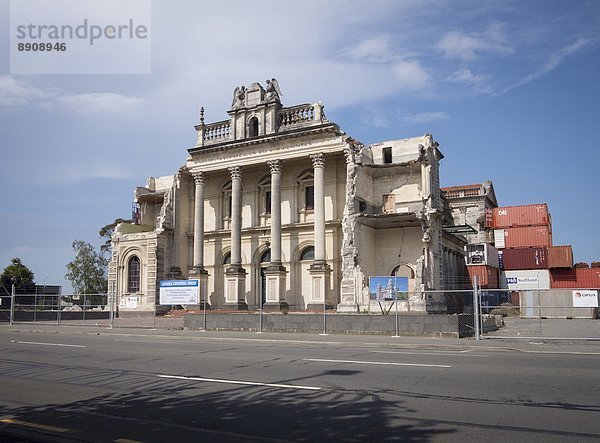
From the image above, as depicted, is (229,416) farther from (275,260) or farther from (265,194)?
(265,194)

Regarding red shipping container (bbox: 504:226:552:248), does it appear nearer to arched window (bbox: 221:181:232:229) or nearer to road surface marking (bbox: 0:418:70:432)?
arched window (bbox: 221:181:232:229)

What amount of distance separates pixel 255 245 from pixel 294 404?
1464 inches

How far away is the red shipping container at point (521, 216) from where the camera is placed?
2504 inches

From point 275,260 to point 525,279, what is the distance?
29.6 metres

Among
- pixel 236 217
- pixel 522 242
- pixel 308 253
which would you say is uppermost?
pixel 236 217

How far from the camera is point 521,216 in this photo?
64.7m

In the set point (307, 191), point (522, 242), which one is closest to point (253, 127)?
point (307, 191)

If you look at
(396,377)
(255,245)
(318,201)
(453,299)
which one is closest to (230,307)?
(255,245)

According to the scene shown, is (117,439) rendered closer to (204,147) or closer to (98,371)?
(98,371)

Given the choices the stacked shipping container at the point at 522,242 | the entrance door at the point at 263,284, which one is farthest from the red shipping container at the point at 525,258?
Answer: the entrance door at the point at 263,284

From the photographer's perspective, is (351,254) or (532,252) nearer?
(351,254)

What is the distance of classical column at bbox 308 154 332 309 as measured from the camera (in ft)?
129

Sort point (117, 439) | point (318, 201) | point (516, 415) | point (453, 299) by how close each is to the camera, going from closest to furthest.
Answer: point (117, 439) < point (516, 415) < point (453, 299) < point (318, 201)

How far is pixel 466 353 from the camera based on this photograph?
52.3ft
